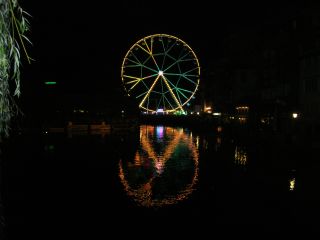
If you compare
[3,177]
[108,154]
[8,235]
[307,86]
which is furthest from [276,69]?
[8,235]

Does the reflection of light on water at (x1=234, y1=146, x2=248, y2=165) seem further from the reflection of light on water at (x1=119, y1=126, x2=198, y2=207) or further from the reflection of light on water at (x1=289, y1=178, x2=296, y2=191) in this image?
the reflection of light on water at (x1=289, y1=178, x2=296, y2=191)

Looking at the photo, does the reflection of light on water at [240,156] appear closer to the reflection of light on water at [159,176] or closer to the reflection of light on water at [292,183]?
the reflection of light on water at [159,176]

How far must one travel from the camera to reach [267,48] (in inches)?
1822

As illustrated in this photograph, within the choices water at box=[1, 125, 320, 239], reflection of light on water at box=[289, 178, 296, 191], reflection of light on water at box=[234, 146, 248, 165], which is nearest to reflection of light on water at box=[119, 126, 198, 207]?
water at box=[1, 125, 320, 239]

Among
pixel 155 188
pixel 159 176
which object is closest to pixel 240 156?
pixel 159 176

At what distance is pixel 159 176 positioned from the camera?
18.3 meters

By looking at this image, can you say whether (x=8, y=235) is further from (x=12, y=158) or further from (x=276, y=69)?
(x=276, y=69)

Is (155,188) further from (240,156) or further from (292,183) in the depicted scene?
(240,156)

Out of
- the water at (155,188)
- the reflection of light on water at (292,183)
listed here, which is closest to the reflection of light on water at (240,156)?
the water at (155,188)

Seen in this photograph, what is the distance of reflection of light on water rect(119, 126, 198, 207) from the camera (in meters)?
14.4

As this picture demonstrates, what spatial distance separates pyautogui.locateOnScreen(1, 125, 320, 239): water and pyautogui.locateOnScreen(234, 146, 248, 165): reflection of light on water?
5 centimetres

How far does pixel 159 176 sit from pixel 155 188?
102 inches

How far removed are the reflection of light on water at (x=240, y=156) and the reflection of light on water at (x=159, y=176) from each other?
2.26 metres

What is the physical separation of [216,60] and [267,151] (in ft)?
183
